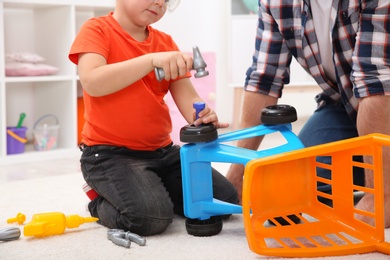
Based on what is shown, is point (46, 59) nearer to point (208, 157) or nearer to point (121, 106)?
point (121, 106)

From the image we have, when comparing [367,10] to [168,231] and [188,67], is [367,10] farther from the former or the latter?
[168,231]

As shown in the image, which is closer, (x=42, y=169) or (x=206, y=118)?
(x=206, y=118)

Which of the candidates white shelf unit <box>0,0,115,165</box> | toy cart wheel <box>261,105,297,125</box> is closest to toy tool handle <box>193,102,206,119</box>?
toy cart wheel <box>261,105,297,125</box>

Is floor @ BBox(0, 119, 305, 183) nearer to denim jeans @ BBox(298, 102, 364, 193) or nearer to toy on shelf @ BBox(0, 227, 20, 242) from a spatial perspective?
denim jeans @ BBox(298, 102, 364, 193)

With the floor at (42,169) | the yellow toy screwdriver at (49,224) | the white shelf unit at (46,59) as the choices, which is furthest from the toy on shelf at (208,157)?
the white shelf unit at (46,59)

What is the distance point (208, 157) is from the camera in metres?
1.18

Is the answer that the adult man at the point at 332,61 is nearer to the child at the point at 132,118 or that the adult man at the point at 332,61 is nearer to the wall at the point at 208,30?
the child at the point at 132,118

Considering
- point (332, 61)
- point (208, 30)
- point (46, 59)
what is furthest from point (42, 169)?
point (208, 30)

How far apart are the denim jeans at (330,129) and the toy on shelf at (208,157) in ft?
1.05

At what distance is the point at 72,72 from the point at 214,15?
0.93 meters

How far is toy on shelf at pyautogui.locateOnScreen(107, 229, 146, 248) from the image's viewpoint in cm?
116

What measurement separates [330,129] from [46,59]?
4.53 ft

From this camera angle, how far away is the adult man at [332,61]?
1.29 meters

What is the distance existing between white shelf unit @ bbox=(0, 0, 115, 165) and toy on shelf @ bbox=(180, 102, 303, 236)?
4.06ft
